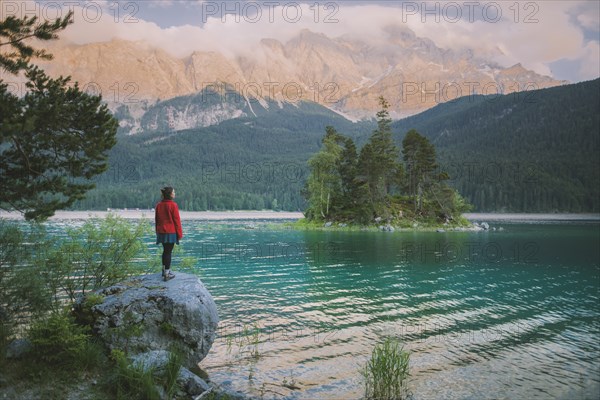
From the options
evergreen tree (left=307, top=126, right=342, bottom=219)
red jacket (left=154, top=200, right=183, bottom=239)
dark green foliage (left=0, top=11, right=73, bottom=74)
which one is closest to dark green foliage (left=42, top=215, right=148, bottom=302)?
red jacket (left=154, top=200, right=183, bottom=239)

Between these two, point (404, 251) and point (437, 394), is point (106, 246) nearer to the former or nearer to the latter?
point (437, 394)

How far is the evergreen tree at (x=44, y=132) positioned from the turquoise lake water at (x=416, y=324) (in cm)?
761

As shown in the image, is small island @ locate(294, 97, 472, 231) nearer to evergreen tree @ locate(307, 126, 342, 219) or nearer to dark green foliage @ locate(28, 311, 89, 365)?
evergreen tree @ locate(307, 126, 342, 219)

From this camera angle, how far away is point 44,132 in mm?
12273

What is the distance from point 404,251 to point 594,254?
68.5 ft

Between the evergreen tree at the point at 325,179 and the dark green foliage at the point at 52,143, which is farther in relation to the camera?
the evergreen tree at the point at 325,179

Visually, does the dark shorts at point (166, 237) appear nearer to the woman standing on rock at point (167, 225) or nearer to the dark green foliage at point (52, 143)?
the woman standing on rock at point (167, 225)

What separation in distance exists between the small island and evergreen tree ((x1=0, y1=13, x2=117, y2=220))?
73.7 meters

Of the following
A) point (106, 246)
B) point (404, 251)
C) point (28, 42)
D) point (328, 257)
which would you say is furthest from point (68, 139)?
point (404, 251)

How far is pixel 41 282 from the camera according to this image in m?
14.1

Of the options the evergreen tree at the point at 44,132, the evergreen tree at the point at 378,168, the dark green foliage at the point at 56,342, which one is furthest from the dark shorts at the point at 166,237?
the evergreen tree at the point at 378,168

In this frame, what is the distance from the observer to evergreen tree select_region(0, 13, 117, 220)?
38.3 ft

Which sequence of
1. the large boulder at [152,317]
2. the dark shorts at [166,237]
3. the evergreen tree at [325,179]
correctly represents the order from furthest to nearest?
the evergreen tree at [325,179]
the dark shorts at [166,237]
the large boulder at [152,317]

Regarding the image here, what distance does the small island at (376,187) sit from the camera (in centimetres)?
8606
